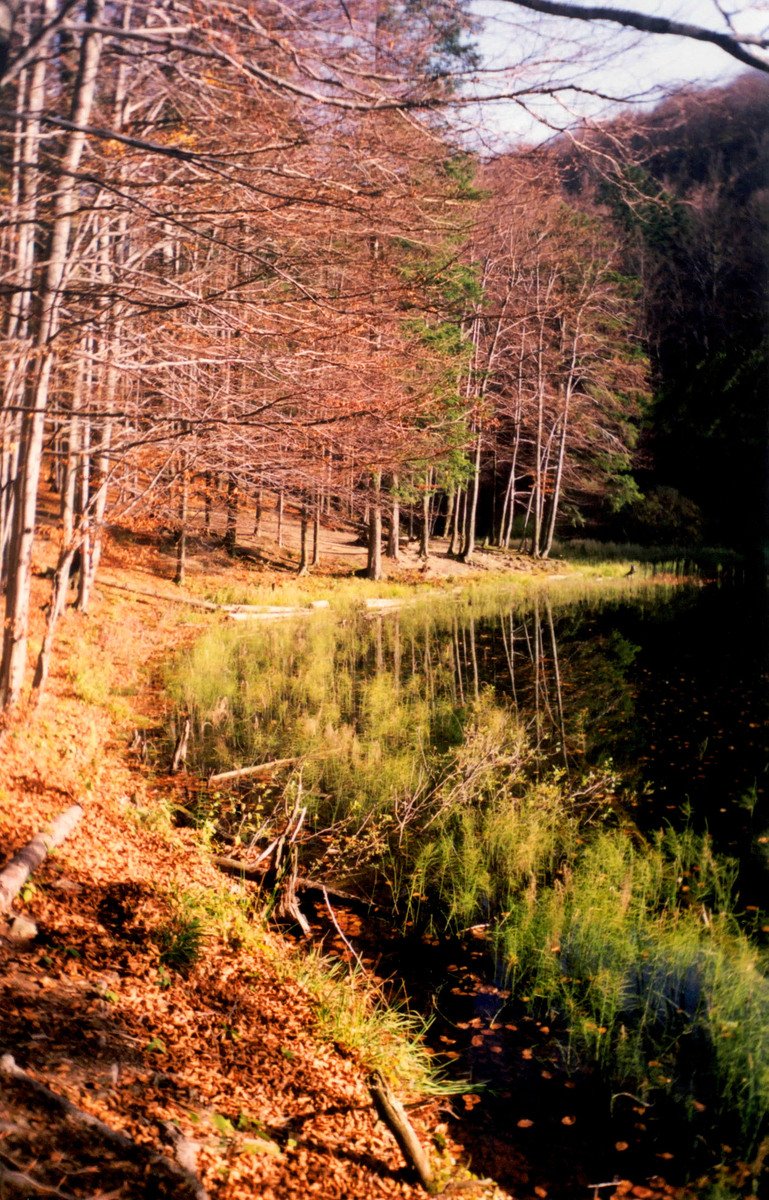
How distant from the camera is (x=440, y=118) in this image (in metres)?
4.90

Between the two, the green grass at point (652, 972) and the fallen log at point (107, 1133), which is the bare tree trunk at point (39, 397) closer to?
the fallen log at point (107, 1133)

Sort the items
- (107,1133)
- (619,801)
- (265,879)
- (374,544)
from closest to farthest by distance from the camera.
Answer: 1. (107,1133)
2. (265,879)
3. (619,801)
4. (374,544)

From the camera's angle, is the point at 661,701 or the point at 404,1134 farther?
→ the point at 661,701

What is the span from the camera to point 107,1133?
2881 mm

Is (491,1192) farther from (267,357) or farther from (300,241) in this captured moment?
(300,241)

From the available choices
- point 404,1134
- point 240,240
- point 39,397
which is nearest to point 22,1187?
point 404,1134

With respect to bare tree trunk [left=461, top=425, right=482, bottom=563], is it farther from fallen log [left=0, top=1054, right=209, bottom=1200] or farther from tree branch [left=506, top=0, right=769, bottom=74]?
fallen log [left=0, top=1054, right=209, bottom=1200]

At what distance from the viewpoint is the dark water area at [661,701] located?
8078 millimetres

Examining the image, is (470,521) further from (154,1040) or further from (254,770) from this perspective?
(154,1040)

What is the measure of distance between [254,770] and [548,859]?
3.17 m

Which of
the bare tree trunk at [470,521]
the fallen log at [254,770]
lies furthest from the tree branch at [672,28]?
the bare tree trunk at [470,521]

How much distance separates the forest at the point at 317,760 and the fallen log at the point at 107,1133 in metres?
0.02

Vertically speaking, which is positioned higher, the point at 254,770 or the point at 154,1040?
the point at 154,1040

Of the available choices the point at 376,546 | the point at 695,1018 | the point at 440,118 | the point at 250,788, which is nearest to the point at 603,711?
the point at 250,788
